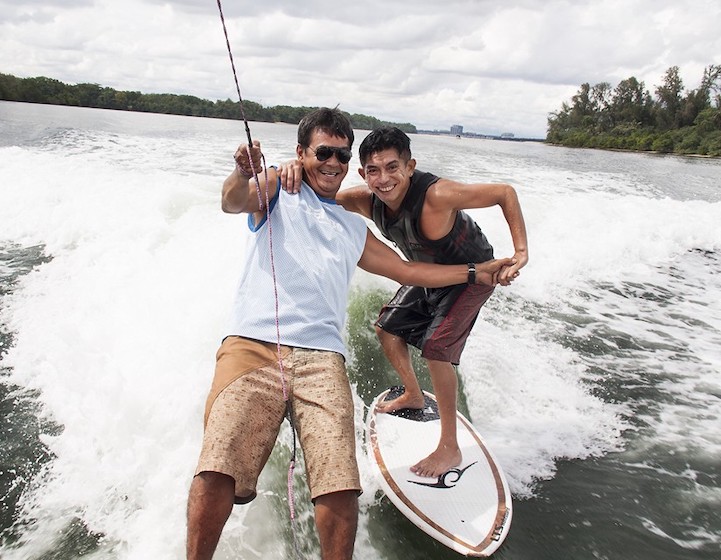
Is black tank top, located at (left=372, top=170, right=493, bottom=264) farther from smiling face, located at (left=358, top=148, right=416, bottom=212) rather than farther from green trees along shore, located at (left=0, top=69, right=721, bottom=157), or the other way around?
green trees along shore, located at (left=0, top=69, right=721, bottom=157)

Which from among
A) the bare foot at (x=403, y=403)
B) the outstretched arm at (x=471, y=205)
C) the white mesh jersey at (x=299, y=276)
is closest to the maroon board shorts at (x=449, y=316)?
the outstretched arm at (x=471, y=205)

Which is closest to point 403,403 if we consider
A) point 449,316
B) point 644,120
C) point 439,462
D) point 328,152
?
point 439,462

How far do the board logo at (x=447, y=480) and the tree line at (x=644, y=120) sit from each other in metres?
68.5

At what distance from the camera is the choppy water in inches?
117

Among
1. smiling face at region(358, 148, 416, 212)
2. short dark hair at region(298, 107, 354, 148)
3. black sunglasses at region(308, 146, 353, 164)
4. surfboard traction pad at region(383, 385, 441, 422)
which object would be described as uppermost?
short dark hair at region(298, 107, 354, 148)

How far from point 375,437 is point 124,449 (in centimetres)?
177

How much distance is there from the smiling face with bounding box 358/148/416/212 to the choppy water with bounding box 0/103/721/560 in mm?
2007

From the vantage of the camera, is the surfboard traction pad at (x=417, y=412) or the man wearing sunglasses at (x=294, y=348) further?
the surfboard traction pad at (x=417, y=412)

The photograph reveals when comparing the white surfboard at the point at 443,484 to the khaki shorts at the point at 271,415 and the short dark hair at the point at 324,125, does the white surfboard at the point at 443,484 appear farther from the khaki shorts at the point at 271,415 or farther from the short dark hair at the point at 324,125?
the short dark hair at the point at 324,125

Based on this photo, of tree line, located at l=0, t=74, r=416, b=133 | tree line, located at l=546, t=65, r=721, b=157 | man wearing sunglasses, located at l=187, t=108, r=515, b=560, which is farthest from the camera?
tree line, located at l=546, t=65, r=721, b=157

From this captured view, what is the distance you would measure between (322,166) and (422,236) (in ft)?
2.77

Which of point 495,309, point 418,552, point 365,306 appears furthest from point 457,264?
point 495,309

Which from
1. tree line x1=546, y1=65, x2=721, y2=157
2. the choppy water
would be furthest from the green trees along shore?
the choppy water

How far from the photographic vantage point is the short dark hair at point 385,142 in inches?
114
